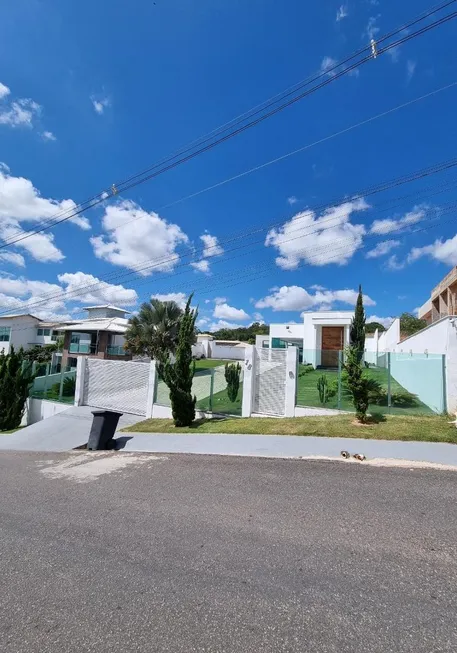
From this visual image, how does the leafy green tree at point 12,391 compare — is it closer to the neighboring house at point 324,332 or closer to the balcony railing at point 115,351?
the neighboring house at point 324,332

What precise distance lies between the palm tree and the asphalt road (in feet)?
59.8

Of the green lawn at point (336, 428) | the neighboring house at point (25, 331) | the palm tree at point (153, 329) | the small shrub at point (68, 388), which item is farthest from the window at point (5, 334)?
the green lawn at point (336, 428)

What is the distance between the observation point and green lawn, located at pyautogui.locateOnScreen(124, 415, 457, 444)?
716cm

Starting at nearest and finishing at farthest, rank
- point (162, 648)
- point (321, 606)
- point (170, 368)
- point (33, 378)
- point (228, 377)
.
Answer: point (162, 648), point (321, 606), point (170, 368), point (228, 377), point (33, 378)

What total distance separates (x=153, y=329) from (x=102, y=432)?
15532mm

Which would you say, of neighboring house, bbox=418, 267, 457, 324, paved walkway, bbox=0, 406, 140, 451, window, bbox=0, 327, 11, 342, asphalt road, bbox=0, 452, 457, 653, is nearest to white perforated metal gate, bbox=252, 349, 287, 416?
paved walkway, bbox=0, 406, 140, 451

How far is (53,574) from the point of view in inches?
111

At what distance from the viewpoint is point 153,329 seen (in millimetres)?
23516

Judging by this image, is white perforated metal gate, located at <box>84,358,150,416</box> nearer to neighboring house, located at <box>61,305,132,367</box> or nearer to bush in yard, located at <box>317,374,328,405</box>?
bush in yard, located at <box>317,374,328,405</box>

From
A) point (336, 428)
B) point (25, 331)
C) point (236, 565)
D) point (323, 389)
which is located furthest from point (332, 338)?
point (25, 331)

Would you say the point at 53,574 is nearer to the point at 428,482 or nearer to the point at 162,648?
the point at 162,648

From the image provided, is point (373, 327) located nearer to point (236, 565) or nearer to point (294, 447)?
point (294, 447)

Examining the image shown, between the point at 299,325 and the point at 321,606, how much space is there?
32315 mm

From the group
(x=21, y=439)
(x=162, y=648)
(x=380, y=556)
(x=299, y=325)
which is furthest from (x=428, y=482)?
(x=299, y=325)
